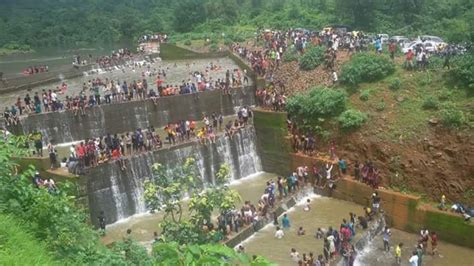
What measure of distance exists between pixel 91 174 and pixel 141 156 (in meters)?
2.44

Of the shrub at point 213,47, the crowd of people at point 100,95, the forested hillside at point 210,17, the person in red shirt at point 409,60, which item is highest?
the forested hillside at point 210,17

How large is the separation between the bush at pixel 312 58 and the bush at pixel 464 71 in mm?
7775

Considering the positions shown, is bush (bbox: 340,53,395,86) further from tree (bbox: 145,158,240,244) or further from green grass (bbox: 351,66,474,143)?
tree (bbox: 145,158,240,244)

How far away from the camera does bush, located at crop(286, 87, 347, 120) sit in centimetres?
2453

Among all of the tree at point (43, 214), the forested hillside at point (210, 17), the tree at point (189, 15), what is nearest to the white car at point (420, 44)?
the forested hillside at point (210, 17)

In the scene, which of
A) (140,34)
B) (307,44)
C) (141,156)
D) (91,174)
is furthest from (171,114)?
(140,34)

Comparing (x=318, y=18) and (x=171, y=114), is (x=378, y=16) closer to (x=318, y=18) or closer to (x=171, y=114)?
(x=318, y=18)

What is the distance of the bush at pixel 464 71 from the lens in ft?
73.0

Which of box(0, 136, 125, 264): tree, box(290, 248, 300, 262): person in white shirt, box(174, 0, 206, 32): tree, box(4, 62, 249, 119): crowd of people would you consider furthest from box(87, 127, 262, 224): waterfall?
box(174, 0, 206, 32): tree

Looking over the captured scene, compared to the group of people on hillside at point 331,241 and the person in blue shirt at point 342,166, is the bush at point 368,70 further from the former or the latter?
the group of people on hillside at point 331,241

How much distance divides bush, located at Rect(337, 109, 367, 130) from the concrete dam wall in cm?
698

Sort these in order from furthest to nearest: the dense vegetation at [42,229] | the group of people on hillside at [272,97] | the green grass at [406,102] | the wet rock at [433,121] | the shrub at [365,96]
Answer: the group of people on hillside at [272,97] < the shrub at [365,96] < the green grass at [406,102] < the wet rock at [433,121] < the dense vegetation at [42,229]

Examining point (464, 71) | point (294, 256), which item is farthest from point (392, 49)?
point (294, 256)

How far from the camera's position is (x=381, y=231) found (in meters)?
19.8
